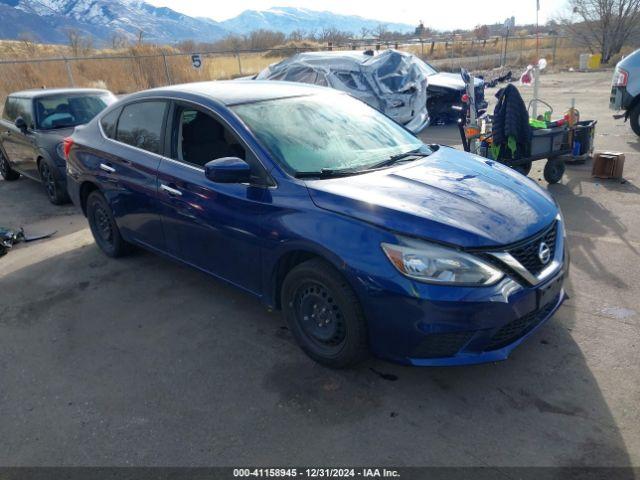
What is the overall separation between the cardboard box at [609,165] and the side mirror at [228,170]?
18.6 feet

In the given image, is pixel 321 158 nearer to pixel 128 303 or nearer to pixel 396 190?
pixel 396 190

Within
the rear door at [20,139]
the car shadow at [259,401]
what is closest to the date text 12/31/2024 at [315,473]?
the car shadow at [259,401]

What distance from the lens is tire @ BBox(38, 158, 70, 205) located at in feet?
23.6

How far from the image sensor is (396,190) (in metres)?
3.06

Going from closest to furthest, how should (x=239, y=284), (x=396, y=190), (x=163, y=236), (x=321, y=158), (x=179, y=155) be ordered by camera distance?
(x=396, y=190)
(x=321, y=158)
(x=239, y=284)
(x=179, y=155)
(x=163, y=236)

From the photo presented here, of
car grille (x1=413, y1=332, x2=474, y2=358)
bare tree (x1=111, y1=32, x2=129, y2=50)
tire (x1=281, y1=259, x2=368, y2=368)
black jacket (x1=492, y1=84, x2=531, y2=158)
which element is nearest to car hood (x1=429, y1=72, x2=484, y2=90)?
black jacket (x1=492, y1=84, x2=531, y2=158)

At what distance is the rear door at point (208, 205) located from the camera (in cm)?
337

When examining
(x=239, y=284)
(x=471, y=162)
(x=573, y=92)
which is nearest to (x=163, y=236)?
(x=239, y=284)

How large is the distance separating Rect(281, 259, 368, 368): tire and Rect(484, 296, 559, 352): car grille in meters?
0.72

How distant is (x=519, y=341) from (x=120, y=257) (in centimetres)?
401

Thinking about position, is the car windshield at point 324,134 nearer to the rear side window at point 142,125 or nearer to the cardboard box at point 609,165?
the rear side window at point 142,125

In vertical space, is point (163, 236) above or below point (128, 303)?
above

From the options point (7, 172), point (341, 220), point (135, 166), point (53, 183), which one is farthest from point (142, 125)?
point (7, 172)

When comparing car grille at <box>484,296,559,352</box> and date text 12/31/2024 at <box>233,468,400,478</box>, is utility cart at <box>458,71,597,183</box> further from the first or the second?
date text 12/31/2024 at <box>233,468,400,478</box>
